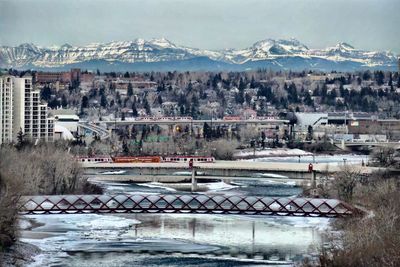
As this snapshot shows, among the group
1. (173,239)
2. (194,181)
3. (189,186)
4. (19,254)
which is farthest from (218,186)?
(19,254)

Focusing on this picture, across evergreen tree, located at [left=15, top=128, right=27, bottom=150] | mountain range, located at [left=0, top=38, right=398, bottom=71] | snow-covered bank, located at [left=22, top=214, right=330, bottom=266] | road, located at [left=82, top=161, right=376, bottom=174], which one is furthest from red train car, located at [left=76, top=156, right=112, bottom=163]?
mountain range, located at [left=0, top=38, right=398, bottom=71]

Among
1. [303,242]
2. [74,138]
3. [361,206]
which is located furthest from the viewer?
[74,138]

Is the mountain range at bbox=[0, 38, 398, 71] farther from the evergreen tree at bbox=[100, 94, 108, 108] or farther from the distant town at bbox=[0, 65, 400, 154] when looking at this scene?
the evergreen tree at bbox=[100, 94, 108, 108]

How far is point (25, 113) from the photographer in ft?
146

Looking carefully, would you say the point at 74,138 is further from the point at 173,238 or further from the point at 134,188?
the point at 173,238

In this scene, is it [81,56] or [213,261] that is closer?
[213,261]

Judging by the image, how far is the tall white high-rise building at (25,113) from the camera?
43.5m

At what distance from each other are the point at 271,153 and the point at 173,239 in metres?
26.3

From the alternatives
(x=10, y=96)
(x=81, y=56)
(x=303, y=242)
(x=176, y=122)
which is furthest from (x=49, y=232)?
(x=81, y=56)

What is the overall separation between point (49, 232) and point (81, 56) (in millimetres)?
124369

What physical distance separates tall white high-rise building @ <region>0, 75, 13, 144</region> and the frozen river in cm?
1817

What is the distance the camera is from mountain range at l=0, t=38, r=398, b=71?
139 meters

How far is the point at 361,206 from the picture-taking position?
22.5 metres

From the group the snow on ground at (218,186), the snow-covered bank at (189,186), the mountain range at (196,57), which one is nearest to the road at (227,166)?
the snow on ground at (218,186)
